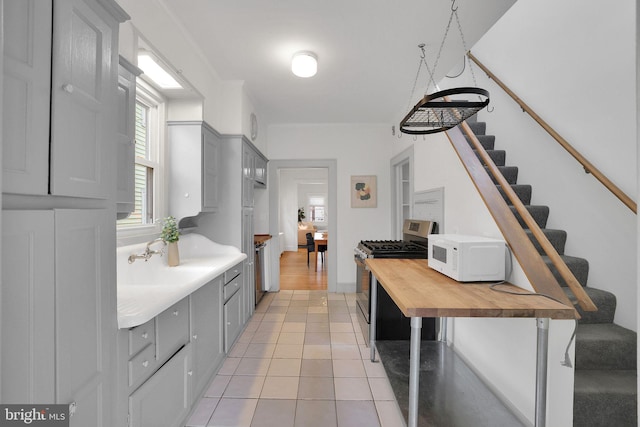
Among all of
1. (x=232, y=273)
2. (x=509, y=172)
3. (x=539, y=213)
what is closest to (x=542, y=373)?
(x=539, y=213)

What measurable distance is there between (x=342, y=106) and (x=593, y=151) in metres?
2.73

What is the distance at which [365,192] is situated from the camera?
489 centimetres

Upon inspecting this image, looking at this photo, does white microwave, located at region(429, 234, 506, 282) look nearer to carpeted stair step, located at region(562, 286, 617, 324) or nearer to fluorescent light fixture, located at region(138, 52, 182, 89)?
carpeted stair step, located at region(562, 286, 617, 324)

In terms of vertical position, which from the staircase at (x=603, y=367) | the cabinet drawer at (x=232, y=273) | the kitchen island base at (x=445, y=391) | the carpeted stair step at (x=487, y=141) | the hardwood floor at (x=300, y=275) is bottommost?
the hardwood floor at (x=300, y=275)

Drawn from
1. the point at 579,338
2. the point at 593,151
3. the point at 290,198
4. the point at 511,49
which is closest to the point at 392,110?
the point at 511,49

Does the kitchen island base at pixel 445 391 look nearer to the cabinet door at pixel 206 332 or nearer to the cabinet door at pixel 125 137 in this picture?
the cabinet door at pixel 206 332

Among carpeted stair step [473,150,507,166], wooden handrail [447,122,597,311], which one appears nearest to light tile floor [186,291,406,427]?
wooden handrail [447,122,597,311]

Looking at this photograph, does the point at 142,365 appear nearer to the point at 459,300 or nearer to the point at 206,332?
the point at 206,332

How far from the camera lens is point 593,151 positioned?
220 cm

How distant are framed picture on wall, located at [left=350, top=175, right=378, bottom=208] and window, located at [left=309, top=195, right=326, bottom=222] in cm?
688

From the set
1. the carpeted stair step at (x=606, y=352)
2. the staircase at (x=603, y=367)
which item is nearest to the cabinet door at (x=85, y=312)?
the staircase at (x=603, y=367)

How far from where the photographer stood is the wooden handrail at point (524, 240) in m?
1.47

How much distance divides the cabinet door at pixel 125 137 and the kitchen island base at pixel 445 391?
1943 millimetres

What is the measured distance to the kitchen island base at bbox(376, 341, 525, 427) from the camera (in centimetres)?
181
